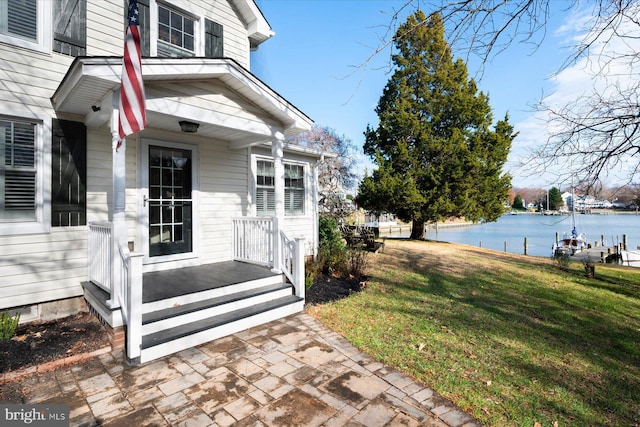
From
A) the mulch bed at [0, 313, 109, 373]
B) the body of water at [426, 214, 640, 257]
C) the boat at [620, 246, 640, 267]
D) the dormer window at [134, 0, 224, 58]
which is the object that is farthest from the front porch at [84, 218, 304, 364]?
the boat at [620, 246, 640, 267]

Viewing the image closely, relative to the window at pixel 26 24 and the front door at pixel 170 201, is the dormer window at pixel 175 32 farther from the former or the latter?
the front door at pixel 170 201

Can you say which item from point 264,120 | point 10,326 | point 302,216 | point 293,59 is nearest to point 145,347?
point 10,326

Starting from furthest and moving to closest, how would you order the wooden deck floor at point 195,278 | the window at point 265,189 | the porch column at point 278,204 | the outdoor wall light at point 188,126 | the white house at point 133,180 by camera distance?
1. the window at point 265,189
2. the porch column at point 278,204
3. the outdoor wall light at point 188,126
4. the wooden deck floor at point 195,278
5. the white house at point 133,180

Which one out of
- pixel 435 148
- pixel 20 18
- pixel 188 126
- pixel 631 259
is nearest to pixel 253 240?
pixel 188 126

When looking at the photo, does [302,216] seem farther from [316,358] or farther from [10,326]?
[10,326]

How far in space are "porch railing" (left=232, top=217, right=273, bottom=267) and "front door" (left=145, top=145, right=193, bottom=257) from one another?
2.97ft

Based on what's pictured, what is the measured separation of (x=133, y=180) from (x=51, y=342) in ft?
8.51

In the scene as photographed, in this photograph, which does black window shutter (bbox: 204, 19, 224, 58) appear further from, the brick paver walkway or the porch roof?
the brick paver walkway

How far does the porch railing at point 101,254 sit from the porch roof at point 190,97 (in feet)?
5.00

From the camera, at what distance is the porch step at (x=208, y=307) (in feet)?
12.2

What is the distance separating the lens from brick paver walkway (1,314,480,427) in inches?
99.7

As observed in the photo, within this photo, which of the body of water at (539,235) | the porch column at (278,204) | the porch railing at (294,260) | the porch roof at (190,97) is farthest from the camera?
the body of water at (539,235)

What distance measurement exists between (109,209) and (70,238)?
64 centimetres

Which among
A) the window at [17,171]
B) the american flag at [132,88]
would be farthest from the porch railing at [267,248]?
the window at [17,171]
